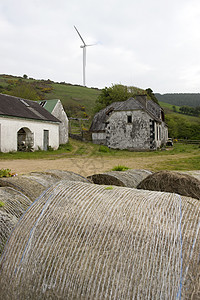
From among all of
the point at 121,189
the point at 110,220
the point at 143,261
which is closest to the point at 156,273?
the point at 143,261

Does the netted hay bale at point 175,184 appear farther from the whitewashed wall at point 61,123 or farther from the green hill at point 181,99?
the green hill at point 181,99

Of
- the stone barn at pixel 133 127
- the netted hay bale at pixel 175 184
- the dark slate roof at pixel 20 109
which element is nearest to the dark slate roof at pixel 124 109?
the stone barn at pixel 133 127

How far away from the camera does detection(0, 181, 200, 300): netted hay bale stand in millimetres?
1744

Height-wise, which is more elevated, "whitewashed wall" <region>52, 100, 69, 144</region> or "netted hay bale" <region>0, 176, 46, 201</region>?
"whitewashed wall" <region>52, 100, 69, 144</region>

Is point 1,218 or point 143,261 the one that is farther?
point 1,218

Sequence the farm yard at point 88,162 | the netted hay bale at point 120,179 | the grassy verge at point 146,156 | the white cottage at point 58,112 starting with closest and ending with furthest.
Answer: the netted hay bale at point 120,179, the farm yard at point 88,162, the grassy verge at point 146,156, the white cottage at point 58,112

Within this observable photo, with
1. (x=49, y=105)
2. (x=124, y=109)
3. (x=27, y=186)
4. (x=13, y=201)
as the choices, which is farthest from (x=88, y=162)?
(x=49, y=105)

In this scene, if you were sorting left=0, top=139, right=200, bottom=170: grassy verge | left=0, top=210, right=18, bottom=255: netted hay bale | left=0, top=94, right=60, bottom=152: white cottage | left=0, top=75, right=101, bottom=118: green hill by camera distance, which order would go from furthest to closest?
left=0, top=75, right=101, bottom=118: green hill → left=0, top=94, right=60, bottom=152: white cottage → left=0, top=139, right=200, bottom=170: grassy verge → left=0, top=210, right=18, bottom=255: netted hay bale

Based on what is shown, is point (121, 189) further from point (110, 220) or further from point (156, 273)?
point (156, 273)

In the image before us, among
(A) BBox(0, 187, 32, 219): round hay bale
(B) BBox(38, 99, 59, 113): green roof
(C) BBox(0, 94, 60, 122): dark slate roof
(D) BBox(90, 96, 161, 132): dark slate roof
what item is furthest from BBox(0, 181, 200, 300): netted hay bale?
(D) BBox(90, 96, 161, 132): dark slate roof

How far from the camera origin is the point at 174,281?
5.58 feet

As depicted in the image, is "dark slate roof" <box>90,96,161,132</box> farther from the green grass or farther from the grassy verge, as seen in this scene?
the green grass

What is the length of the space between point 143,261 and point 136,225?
310 millimetres

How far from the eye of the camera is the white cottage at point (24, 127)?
2091cm
